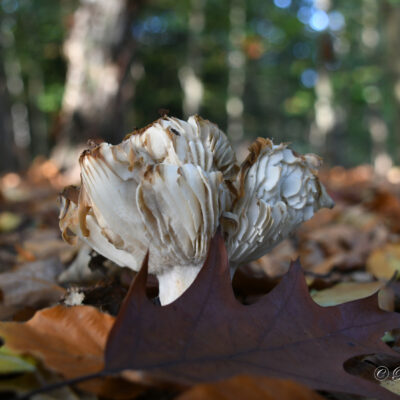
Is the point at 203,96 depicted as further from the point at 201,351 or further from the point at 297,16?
the point at 201,351

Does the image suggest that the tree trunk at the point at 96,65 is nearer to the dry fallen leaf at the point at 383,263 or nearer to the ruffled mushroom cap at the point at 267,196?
the dry fallen leaf at the point at 383,263

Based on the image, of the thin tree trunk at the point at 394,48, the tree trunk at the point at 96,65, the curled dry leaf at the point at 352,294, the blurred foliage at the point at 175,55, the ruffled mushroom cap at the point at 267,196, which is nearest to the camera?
the ruffled mushroom cap at the point at 267,196

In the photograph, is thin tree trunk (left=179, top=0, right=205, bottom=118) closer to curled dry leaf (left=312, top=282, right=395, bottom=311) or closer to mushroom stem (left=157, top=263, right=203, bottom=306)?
curled dry leaf (left=312, top=282, right=395, bottom=311)

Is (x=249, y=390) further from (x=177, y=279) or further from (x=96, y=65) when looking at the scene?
(x=96, y=65)

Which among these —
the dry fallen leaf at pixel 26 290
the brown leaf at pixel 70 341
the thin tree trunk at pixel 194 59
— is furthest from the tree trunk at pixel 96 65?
the thin tree trunk at pixel 194 59

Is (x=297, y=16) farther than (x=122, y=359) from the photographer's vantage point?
Yes

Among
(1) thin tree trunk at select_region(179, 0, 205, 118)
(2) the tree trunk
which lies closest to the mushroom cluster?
(2) the tree trunk

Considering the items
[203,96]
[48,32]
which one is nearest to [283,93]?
[203,96]

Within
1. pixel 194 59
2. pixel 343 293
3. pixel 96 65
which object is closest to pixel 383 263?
pixel 343 293
